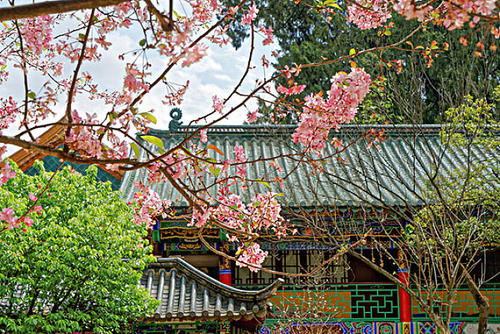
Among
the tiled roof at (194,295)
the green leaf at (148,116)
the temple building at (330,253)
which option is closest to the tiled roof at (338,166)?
the temple building at (330,253)

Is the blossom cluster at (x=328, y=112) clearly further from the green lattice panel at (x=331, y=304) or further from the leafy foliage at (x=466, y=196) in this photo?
the green lattice panel at (x=331, y=304)

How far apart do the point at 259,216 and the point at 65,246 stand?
248cm

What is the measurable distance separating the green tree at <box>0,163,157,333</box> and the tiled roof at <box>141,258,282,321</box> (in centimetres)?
68

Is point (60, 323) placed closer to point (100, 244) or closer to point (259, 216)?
point (100, 244)

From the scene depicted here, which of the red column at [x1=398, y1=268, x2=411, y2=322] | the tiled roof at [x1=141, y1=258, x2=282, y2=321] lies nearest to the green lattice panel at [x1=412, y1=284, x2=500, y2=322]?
the red column at [x1=398, y1=268, x2=411, y2=322]

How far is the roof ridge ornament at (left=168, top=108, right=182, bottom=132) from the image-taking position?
12539 mm

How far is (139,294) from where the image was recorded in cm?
597

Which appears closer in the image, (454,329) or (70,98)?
(70,98)

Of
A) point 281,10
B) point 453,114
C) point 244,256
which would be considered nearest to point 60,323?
point 244,256

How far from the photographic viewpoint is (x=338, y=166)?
35.9ft

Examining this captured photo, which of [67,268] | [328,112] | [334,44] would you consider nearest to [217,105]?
[328,112]

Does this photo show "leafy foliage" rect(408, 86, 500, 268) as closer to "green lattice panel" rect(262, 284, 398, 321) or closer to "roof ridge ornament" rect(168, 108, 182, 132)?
"green lattice panel" rect(262, 284, 398, 321)

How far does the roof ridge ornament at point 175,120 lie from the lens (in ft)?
41.1

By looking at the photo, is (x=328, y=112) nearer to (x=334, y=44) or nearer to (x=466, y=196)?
(x=466, y=196)
